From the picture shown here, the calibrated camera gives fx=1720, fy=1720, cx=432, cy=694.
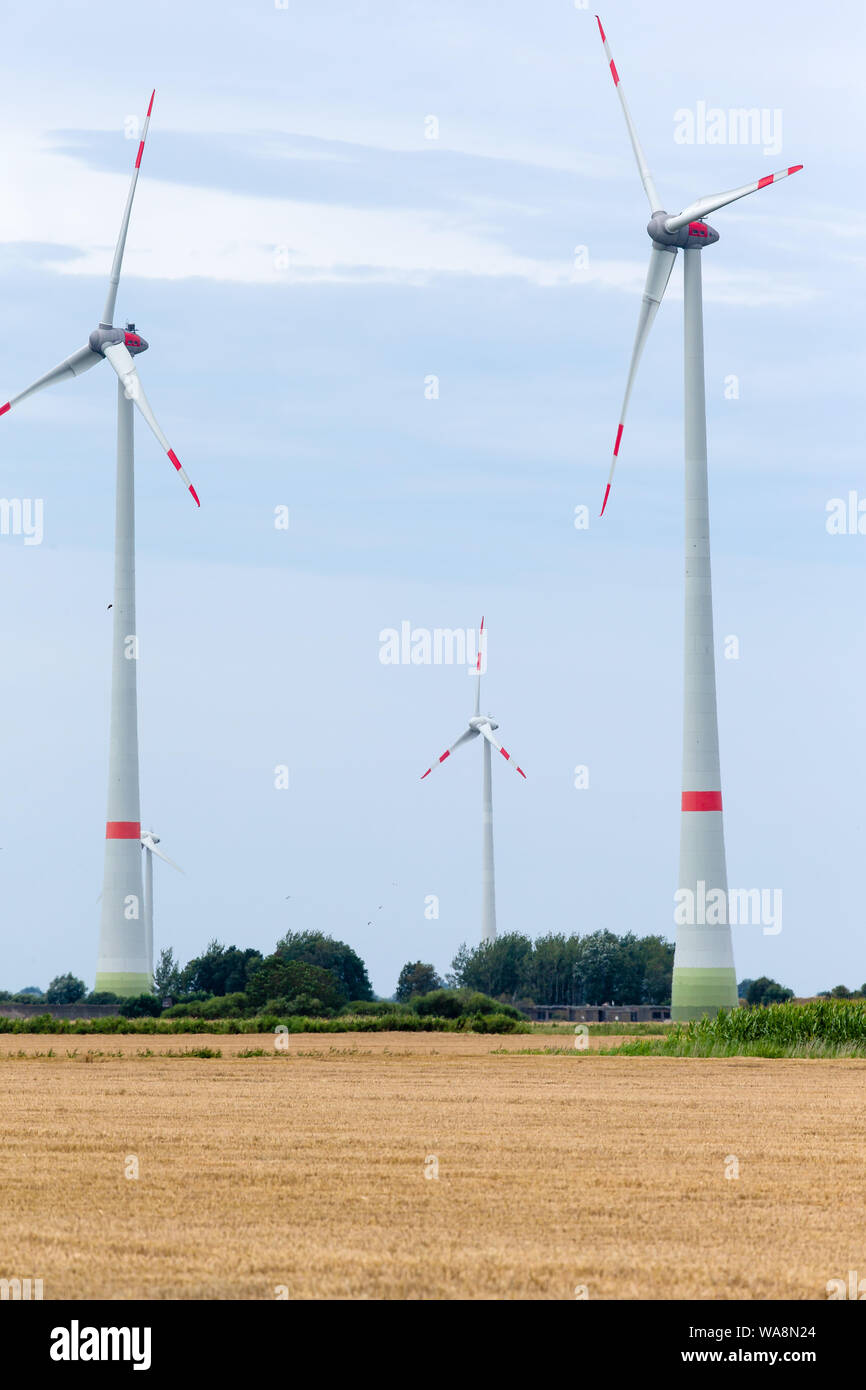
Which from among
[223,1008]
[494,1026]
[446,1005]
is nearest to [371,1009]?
[223,1008]

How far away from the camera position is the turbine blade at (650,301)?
80562 millimetres

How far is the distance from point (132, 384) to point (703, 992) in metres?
49.2

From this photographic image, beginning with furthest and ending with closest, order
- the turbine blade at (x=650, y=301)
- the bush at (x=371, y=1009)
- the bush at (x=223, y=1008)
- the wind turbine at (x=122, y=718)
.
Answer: the bush at (x=371, y=1009) → the bush at (x=223, y=1008) → the wind turbine at (x=122, y=718) → the turbine blade at (x=650, y=301)

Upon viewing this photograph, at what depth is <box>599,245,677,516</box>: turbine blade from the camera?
8056cm

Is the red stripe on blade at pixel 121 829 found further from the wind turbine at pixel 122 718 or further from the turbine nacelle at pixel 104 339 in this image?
the turbine nacelle at pixel 104 339

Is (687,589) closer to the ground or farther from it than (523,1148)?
farther from it

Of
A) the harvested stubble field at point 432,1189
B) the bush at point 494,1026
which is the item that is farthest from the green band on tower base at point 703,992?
the harvested stubble field at point 432,1189

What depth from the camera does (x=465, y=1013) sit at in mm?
117625

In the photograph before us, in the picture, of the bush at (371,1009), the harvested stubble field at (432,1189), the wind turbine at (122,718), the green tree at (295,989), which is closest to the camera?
the harvested stubble field at (432,1189)

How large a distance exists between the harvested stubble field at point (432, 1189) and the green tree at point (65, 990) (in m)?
140

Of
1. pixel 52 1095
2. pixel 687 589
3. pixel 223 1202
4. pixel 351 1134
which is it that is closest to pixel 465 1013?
pixel 687 589

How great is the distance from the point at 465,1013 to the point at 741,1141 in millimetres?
86368

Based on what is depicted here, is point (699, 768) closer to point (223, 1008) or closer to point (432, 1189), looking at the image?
point (223, 1008)
